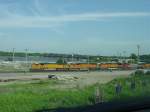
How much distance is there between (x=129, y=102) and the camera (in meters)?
3.28

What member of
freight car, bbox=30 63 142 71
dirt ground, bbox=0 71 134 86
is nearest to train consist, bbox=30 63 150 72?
freight car, bbox=30 63 142 71

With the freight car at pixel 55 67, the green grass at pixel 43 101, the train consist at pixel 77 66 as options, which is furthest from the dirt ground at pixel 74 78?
the green grass at pixel 43 101

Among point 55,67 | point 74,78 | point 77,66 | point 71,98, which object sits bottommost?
point 74,78

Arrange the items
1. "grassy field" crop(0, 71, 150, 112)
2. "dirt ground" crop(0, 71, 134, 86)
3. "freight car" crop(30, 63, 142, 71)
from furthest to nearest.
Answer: "freight car" crop(30, 63, 142, 71)
"dirt ground" crop(0, 71, 134, 86)
"grassy field" crop(0, 71, 150, 112)

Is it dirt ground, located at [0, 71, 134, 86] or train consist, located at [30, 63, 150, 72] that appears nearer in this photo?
dirt ground, located at [0, 71, 134, 86]

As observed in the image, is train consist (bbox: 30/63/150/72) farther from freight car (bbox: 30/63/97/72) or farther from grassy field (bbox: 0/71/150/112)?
grassy field (bbox: 0/71/150/112)

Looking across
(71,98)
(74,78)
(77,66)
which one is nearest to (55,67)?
(77,66)

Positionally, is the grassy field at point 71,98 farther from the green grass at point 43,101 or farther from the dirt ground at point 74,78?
the dirt ground at point 74,78

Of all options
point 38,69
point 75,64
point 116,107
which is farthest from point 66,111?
point 75,64

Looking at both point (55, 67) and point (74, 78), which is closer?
point (74, 78)

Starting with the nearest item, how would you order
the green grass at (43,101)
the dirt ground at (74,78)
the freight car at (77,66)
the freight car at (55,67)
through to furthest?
the green grass at (43,101) < the dirt ground at (74,78) < the freight car at (55,67) < the freight car at (77,66)

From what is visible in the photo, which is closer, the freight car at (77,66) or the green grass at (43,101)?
the green grass at (43,101)

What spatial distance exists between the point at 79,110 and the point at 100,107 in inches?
6.5

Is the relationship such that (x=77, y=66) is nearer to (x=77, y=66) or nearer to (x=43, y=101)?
(x=77, y=66)
